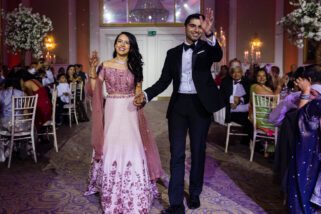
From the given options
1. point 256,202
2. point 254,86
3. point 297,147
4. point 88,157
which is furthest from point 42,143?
point 297,147

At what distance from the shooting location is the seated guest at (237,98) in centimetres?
658

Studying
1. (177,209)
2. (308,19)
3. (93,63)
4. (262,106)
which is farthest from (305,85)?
(308,19)

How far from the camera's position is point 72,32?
14.7 metres

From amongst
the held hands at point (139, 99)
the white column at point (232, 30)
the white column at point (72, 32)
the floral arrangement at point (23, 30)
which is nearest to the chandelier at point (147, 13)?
the white column at point (72, 32)

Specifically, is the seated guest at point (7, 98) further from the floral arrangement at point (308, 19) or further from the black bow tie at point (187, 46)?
the floral arrangement at point (308, 19)

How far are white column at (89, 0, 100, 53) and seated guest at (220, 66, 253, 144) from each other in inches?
349

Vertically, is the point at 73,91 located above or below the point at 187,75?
below

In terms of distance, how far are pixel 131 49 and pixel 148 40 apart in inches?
464

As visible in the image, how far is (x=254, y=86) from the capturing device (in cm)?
627

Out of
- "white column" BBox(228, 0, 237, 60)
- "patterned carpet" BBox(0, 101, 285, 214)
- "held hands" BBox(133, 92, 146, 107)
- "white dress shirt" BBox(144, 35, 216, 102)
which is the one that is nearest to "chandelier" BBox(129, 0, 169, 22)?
"white column" BBox(228, 0, 237, 60)

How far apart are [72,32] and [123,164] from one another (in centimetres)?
1176

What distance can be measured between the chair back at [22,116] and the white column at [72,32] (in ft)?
29.0

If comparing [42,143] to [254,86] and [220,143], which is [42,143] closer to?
[220,143]

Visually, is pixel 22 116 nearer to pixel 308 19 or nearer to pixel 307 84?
pixel 307 84
